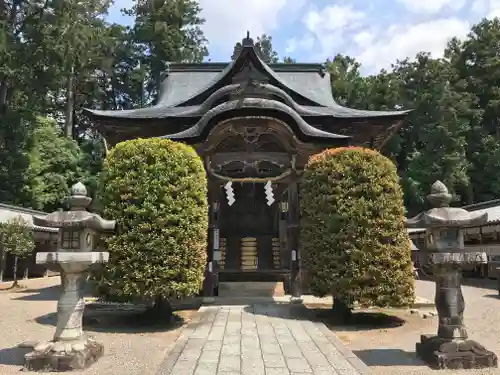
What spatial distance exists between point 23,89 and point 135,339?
24.8 m

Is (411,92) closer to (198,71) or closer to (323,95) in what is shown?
(323,95)

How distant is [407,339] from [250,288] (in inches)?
249

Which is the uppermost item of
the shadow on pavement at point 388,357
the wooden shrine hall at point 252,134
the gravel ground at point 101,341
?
the wooden shrine hall at point 252,134

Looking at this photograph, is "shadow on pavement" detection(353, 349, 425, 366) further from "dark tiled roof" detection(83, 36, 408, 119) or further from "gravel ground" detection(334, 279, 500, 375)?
"dark tiled roof" detection(83, 36, 408, 119)

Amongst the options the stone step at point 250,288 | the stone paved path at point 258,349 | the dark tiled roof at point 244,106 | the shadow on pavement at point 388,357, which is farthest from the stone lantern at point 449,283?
the stone step at point 250,288

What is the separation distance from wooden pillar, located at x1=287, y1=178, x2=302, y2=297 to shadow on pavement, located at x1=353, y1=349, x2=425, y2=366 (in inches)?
187

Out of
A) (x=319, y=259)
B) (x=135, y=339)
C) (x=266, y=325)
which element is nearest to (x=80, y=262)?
(x=135, y=339)

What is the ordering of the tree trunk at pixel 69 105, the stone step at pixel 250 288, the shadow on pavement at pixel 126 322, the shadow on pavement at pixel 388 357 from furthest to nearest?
1. the tree trunk at pixel 69 105
2. the stone step at pixel 250 288
3. the shadow on pavement at pixel 126 322
4. the shadow on pavement at pixel 388 357

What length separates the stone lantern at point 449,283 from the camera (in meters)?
6.58

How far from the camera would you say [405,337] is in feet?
29.3

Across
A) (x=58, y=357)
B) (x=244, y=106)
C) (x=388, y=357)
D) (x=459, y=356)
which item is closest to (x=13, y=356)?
(x=58, y=357)

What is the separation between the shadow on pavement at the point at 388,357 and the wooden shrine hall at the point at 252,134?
483 centimetres

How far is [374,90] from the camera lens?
35.9m

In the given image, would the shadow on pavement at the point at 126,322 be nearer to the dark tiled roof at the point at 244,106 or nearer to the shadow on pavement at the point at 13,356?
the shadow on pavement at the point at 13,356
